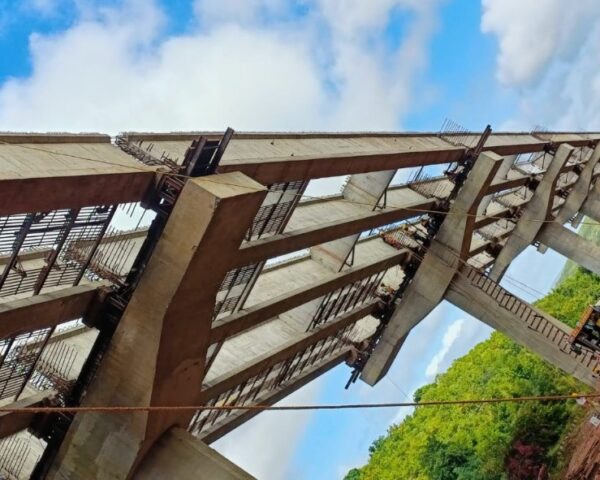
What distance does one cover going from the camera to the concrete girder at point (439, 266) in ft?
102

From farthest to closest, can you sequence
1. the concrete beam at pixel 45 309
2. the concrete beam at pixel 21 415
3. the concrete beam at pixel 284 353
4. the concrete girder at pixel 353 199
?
the concrete girder at pixel 353 199
the concrete beam at pixel 284 353
the concrete beam at pixel 21 415
the concrete beam at pixel 45 309

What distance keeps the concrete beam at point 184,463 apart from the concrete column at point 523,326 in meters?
17.3

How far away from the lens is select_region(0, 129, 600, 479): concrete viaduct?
14.7 m

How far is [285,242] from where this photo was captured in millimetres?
21750

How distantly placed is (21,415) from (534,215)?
34.3 meters

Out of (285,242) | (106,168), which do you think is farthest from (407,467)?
(106,168)

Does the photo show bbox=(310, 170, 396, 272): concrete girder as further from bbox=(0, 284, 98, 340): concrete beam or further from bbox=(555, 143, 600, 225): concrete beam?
bbox=(555, 143, 600, 225): concrete beam

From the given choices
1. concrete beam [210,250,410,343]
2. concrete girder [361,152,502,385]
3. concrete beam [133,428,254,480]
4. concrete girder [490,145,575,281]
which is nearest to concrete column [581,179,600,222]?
concrete girder [490,145,575,281]

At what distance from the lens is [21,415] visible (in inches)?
631

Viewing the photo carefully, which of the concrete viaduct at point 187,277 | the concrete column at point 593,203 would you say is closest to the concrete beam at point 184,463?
the concrete viaduct at point 187,277

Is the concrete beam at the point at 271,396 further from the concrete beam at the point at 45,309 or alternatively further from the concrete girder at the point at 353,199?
the concrete beam at the point at 45,309

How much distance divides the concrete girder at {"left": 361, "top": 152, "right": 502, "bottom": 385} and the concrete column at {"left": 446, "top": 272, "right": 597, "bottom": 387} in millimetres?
817

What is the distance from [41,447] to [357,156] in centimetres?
1116

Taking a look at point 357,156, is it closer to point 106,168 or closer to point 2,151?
point 106,168
